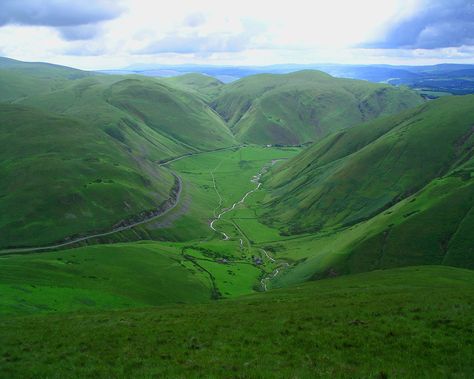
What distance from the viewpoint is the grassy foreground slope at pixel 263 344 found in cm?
2416

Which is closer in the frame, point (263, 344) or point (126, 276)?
point (263, 344)

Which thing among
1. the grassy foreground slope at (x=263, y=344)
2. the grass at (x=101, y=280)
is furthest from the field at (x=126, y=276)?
the grassy foreground slope at (x=263, y=344)

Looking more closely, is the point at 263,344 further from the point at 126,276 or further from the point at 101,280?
the point at 126,276

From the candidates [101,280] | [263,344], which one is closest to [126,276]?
[101,280]

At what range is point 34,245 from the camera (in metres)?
178

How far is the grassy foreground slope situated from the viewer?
2416 centimetres

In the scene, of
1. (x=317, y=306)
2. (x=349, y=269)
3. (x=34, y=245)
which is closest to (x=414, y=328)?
(x=317, y=306)

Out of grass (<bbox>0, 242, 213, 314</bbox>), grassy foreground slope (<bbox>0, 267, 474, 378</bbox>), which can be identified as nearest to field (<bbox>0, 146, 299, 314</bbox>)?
grass (<bbox>0, 242, 213, 314</bbox>)

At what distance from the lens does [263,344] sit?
29.7 meters

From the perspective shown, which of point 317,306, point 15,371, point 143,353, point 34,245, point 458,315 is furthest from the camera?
point 34,245

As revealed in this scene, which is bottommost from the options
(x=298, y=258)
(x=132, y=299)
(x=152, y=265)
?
(x=298, y=258)

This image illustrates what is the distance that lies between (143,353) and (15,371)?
8.09 m

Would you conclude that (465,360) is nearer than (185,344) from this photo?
Yes

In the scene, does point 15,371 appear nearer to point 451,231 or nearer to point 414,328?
point 414,328
